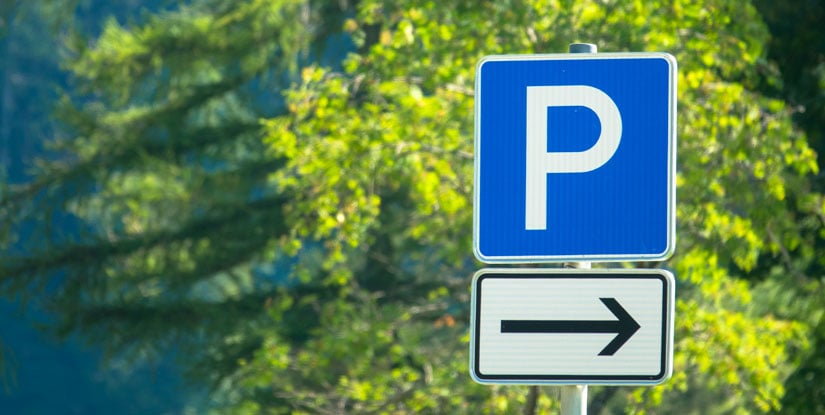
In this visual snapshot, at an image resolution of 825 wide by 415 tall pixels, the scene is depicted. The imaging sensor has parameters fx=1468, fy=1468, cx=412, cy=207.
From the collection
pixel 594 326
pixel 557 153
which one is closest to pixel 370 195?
pixel 557 153

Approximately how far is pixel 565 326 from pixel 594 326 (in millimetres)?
67

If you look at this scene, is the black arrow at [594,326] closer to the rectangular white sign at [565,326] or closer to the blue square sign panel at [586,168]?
the rectangular white sign at [565,326]

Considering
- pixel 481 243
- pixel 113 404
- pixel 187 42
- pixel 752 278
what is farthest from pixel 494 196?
pixel 113 404

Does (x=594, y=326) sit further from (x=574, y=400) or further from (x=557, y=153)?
(x=557, y=153)

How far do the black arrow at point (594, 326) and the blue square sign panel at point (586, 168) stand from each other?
135 millimetres

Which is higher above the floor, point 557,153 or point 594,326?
point 557,153

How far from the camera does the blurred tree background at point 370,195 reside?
877 cm

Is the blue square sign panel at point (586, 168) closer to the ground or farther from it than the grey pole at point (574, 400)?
farther from it

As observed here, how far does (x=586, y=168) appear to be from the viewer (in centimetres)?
348

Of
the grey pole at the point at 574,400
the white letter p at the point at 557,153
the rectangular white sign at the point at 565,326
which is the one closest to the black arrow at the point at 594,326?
the rectangular white sign at the point at 565,326

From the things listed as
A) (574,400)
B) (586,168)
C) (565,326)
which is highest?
(586,168)

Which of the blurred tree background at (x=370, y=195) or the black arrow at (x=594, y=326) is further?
the blurred tree background at (x=370, y=195)

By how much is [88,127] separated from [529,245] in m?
12.8

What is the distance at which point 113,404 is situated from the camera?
41.9 m
